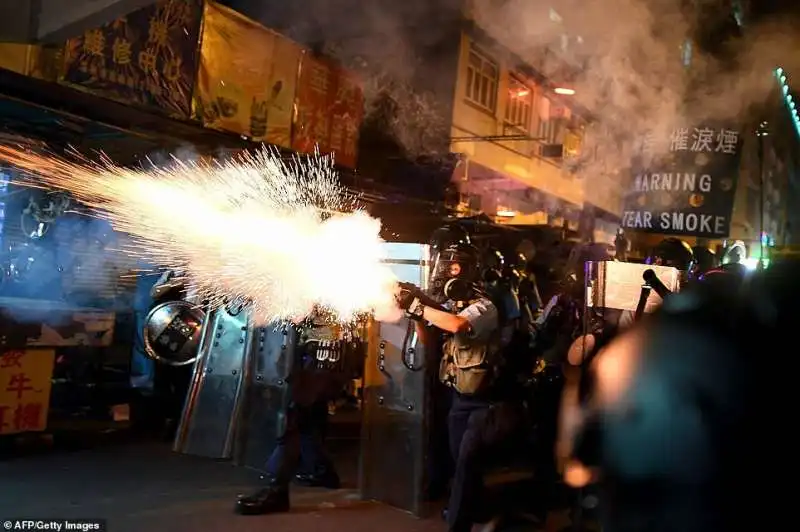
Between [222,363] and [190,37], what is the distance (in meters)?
3.85

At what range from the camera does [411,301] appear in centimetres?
486

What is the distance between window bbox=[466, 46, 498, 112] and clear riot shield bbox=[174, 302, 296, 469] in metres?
9.47

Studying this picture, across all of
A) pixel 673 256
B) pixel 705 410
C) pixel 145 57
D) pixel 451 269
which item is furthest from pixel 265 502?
pixel 145 57

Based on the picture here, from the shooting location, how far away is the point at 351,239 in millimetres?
5520

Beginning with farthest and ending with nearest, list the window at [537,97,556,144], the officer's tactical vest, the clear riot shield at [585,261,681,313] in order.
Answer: the window at [537,97,556,144], the clear riot shield at [585,261,681,313], the officer's tactical vest

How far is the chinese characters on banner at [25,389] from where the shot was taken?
6.68 meters

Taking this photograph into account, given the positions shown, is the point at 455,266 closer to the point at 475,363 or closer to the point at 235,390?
the point at 475,363

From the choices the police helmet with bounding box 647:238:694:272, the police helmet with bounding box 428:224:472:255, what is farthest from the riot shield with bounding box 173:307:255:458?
the police helmet with bounding box 647:238:694:272

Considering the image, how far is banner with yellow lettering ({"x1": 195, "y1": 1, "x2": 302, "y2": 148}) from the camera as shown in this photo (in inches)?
326

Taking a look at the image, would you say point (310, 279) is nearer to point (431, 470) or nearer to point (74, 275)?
point (431, 470)

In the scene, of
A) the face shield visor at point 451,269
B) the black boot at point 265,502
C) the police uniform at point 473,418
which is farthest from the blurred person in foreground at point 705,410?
the black boot at point 265,502

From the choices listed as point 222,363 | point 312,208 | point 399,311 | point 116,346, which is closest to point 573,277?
point 399,311

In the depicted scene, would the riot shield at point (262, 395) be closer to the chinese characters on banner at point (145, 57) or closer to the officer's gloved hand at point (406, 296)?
the officer's gloved hand at point (406, 296)

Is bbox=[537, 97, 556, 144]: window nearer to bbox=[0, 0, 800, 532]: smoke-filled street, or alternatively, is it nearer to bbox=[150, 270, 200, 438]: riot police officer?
bbox=[0, 0, 800, 532]: smoke-filled street
